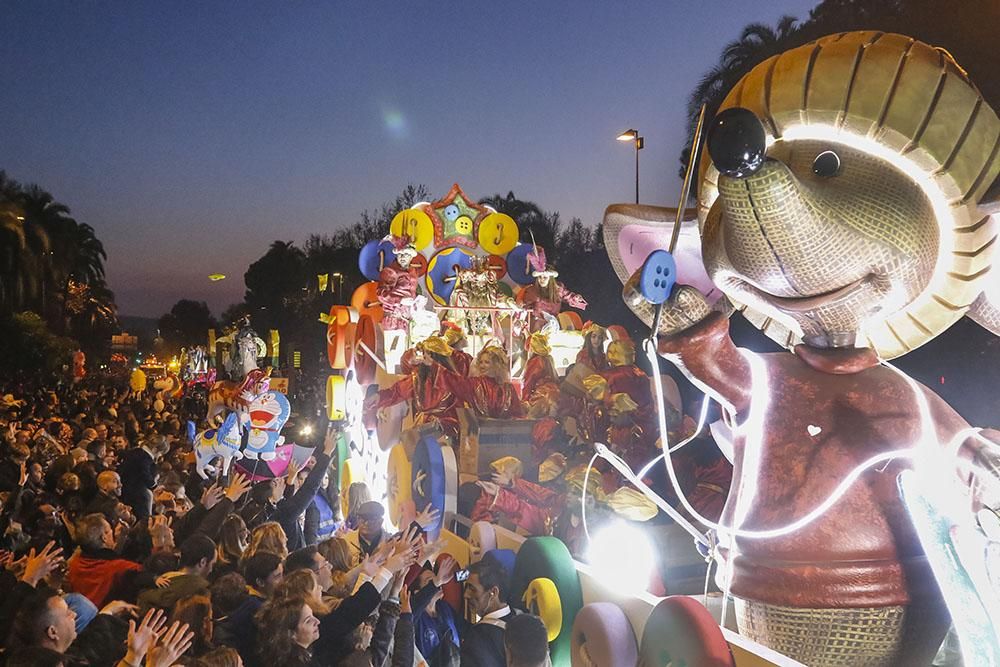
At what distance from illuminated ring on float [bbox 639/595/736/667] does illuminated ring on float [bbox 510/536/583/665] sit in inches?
31.0

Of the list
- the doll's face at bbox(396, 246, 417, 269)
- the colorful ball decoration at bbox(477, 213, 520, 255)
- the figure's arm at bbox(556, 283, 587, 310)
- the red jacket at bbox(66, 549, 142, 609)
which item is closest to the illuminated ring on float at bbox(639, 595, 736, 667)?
the red jacket at bbox(66, 549, 142, 609)

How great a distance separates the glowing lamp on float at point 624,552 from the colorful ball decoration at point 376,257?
5340mm

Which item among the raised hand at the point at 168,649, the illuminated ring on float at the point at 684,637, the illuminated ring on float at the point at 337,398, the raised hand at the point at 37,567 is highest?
the illuminated ring on float at the point at 684,637

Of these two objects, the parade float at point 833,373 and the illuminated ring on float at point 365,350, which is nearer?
the parade float at point 833,373

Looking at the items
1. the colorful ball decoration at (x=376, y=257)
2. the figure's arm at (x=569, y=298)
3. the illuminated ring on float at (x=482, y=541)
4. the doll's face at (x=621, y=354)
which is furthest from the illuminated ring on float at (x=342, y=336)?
the illuminated ring on float at (x=482, y=541)

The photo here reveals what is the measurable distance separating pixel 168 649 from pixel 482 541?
201cm

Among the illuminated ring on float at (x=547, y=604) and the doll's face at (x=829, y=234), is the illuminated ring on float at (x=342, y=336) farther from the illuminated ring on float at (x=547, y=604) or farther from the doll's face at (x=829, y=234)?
the doll's face at (x=829, y=234)

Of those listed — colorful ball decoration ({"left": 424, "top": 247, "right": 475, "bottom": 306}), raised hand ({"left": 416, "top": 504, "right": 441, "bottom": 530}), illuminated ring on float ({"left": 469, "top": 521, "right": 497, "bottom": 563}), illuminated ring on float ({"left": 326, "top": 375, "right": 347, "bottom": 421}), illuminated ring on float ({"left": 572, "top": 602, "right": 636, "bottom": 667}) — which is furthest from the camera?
illuminated ring on float ({"left": 326, "top": 375, "right": 347, "bottom": 421})

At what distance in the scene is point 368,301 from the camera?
32.3 ft

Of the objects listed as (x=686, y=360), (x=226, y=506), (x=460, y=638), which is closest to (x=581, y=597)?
(x=460, y=638)

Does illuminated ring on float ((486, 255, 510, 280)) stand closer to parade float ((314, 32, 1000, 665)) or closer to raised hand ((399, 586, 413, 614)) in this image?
raised hand ((399, 586, 413, 614))

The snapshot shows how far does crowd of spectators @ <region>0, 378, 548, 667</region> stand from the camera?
10.0ft

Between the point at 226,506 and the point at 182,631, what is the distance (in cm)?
224

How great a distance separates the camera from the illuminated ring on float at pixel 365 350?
9.16m
